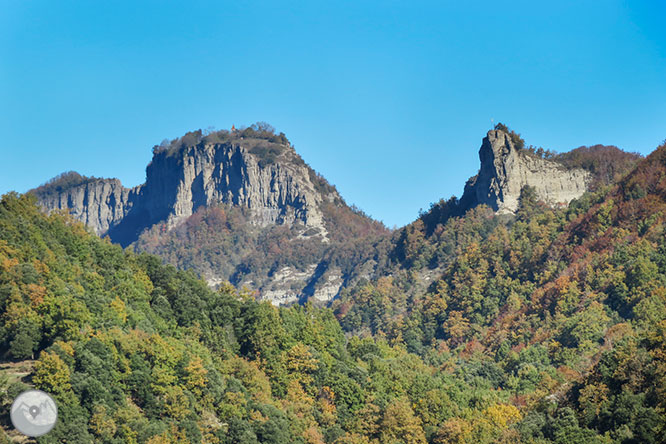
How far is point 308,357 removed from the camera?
111 metres

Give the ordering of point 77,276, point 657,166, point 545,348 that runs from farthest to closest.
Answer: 1. point 657,166
2. point 545,348
3. point 77,276

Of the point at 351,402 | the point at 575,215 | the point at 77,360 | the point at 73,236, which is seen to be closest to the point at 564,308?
the point at 575,215

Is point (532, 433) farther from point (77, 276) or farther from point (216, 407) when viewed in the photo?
point (77, 276)

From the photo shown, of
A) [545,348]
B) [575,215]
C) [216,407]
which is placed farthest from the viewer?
[575,215]

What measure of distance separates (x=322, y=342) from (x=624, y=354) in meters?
42.7

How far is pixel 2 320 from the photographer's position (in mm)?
89188

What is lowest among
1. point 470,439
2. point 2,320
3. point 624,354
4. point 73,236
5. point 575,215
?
point 470,439

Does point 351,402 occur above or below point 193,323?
below

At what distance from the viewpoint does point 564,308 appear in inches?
5792

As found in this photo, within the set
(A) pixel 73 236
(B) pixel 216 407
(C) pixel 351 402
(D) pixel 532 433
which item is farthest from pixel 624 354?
(A) pixel 73 236

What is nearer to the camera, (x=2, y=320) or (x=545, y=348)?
(x=2, y=320)

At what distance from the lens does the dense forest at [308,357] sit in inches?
3248

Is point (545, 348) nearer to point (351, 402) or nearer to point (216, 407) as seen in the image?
point (351, 402)

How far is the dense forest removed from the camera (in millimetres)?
82500
